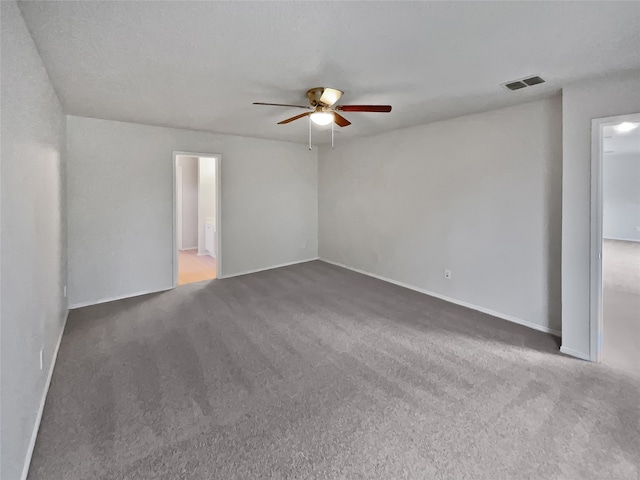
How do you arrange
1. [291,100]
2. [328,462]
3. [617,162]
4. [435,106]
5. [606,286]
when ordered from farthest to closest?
Answer: [617,162], [606,286], [435,106], [291,100], [328,462]

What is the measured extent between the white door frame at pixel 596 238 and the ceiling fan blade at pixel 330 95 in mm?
2142

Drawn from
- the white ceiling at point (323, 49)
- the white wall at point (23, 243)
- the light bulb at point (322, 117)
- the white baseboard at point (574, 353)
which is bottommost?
the white baseboard at point (574, 353)

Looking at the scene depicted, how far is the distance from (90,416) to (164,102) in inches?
113

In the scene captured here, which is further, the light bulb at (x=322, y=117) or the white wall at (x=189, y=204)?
the white wall at (x=189, y=204)

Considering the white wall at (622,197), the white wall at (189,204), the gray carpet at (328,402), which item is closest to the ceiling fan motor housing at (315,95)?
the gray carpet at (328,402)

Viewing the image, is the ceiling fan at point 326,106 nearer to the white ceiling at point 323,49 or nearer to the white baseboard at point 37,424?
the white ceiling at point 323,49

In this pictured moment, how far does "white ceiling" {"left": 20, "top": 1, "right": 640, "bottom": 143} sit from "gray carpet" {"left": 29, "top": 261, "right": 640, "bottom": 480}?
2368 millimetres

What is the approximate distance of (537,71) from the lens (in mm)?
2393

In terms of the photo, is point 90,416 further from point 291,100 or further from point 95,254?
point 291,100

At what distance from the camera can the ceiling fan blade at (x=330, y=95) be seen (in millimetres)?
2703

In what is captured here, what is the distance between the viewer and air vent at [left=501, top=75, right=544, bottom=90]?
2527 mm

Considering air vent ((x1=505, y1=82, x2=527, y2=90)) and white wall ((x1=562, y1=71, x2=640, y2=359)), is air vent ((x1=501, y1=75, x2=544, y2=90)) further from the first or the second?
white wall ((x1=562, y1=71, x2=640, y2=359))

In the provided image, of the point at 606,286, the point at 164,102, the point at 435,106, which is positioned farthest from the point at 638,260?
the point at 164,102

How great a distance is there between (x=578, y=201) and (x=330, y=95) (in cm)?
236
